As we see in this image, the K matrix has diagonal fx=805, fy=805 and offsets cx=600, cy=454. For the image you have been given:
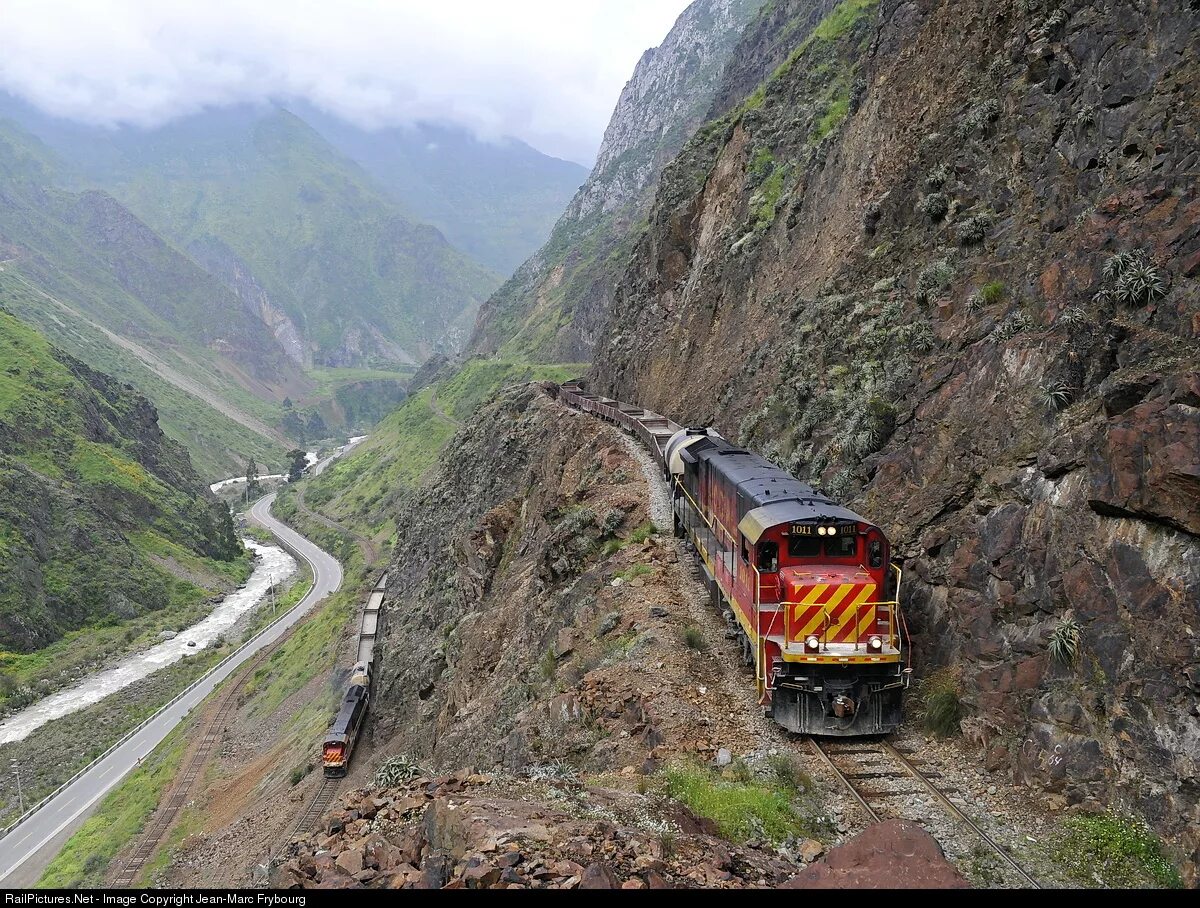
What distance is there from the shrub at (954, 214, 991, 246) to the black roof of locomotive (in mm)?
8752

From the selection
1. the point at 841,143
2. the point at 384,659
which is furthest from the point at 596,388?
the point at 841,143

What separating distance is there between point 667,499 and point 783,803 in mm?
20043

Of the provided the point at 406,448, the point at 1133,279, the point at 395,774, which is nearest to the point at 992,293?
the point at 1133,279

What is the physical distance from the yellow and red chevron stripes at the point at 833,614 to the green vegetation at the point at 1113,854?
4.69m

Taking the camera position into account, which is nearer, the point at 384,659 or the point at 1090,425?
the point at 1090,425

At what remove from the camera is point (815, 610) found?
15.5m

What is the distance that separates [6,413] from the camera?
102312 millimetres

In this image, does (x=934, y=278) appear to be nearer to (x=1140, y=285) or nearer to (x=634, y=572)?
(x=1140, y=285)

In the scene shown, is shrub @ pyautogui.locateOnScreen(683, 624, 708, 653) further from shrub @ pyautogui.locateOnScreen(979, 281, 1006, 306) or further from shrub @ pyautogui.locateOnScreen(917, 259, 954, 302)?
shrub @ pyautogui.locateOnScreen(917, 259, 954, 302)

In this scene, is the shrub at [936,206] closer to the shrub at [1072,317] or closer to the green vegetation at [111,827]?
the shrub at [1072,317]

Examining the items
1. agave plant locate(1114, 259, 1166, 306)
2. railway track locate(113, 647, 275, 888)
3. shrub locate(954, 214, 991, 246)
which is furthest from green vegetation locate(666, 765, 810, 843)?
railway track locate(113, 647, 275, 888)

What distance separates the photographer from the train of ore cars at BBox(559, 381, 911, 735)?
15.0m

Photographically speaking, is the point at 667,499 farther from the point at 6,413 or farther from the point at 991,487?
the point at 6,413

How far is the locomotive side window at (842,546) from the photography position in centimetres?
1642
